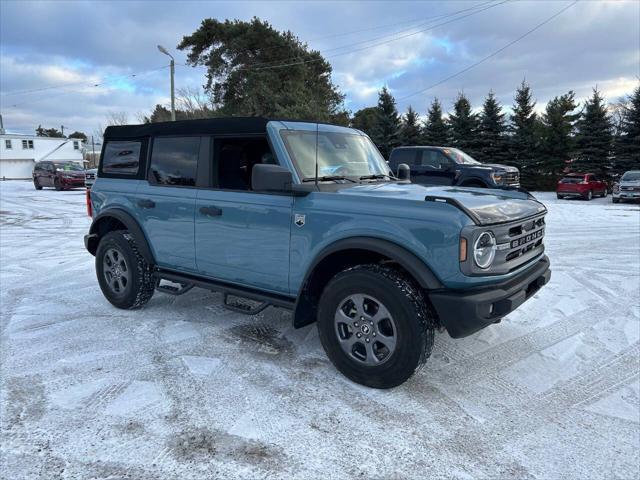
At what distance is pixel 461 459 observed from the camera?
101 inches

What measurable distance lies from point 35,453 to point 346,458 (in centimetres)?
173

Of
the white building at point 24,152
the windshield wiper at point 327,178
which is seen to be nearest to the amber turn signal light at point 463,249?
the windshield wiper at point 327,178

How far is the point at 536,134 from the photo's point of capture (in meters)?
28.7

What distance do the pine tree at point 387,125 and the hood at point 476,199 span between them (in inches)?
1109

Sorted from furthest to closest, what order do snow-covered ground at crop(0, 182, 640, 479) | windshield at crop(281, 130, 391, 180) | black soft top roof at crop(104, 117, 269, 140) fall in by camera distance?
1. black soft top roof at crop(104, 117, 269, 140)
2. windshield at crop(281, 130, 391, 180)
3. snow-covered ground at crop(0, 182, 640, 479)

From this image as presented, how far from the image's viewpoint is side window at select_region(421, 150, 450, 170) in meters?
15.1

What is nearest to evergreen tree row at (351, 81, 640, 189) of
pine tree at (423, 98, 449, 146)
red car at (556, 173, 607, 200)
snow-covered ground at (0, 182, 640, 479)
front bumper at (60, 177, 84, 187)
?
pine tree at (423, 98, 449, 146)

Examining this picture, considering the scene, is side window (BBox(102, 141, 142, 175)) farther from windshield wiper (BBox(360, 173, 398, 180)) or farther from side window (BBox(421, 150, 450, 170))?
side window (BBox(421, 150, 450, 170))

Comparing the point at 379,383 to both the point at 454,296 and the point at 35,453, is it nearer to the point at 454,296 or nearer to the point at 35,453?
the point at 454,296

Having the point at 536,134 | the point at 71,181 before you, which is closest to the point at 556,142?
the point at 536,134

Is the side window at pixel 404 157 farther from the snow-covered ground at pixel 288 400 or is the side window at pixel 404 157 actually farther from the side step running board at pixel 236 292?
the side step running board at pixel 236 292

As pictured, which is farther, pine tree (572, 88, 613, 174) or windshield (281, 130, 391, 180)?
pine tree (572, 88, 613, 174)

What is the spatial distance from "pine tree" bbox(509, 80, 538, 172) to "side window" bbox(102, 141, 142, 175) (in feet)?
90.9

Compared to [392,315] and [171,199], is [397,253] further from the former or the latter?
[171,199]
